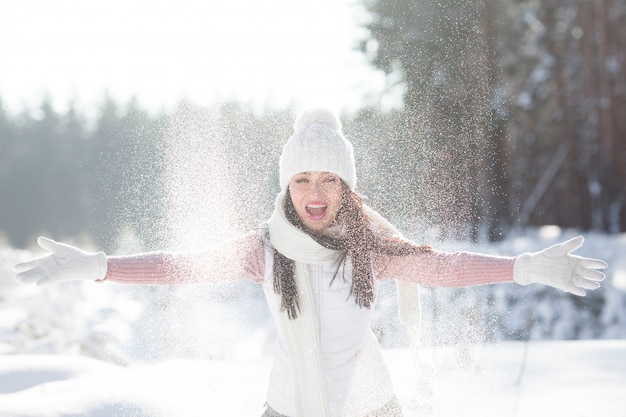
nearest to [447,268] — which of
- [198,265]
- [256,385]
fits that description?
[198,265]

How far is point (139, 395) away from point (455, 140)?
219 inches

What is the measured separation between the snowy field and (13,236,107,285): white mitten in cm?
79

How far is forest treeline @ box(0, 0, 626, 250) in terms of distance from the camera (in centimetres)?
665

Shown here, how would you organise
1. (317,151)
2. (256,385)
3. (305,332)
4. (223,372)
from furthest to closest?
1. (223,372)
2. (256,385)
3. (317,151)
4. (305,332)

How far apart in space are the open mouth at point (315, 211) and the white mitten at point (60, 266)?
2.31 feet

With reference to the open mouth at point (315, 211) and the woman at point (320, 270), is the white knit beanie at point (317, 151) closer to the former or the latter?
the woman at point (320, 270)

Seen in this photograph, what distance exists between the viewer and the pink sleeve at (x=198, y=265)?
2730 millimetres

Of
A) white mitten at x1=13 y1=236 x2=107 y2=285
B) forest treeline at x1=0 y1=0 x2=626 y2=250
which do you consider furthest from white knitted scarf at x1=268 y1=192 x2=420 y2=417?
forest treeline at x1=0 y1=0 x2=626 y2=250

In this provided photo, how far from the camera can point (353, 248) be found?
9.05 feet

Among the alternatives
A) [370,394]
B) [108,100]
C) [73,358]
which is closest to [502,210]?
[73,358]

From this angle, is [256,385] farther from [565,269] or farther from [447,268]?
[565,269]

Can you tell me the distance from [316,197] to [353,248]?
0.22m

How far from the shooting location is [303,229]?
8.99ft

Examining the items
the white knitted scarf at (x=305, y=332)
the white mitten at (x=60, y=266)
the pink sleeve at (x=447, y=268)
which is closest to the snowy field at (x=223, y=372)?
the pink sleeve at (x=447, y=268)
